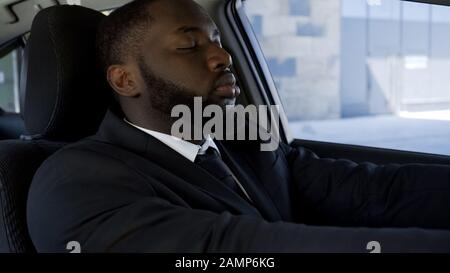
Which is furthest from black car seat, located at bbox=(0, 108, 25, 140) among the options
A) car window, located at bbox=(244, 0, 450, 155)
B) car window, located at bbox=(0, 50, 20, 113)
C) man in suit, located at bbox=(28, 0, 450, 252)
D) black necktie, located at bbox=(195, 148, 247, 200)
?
black necktie, located at bbox=(195, 148, 247, 200)

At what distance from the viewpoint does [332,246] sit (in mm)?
799

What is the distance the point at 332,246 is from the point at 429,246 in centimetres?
14

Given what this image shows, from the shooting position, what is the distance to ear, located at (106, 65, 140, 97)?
50.8 inches

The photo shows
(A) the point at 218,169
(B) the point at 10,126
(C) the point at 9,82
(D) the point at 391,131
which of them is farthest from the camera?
(C) the point at 9,82

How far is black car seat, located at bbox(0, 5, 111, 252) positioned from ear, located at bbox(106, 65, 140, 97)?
0.05m

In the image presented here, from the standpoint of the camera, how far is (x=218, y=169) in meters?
1.24

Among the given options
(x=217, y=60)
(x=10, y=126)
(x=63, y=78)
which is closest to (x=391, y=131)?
(x=217, y=60)

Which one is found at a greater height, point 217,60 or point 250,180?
point 217,60

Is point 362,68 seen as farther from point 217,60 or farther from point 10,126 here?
point 217,60

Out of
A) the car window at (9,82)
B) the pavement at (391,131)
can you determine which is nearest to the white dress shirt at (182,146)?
the pavement at (391,131)

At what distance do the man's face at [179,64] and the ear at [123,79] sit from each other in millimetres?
24

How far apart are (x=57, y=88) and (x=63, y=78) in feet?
0.09
